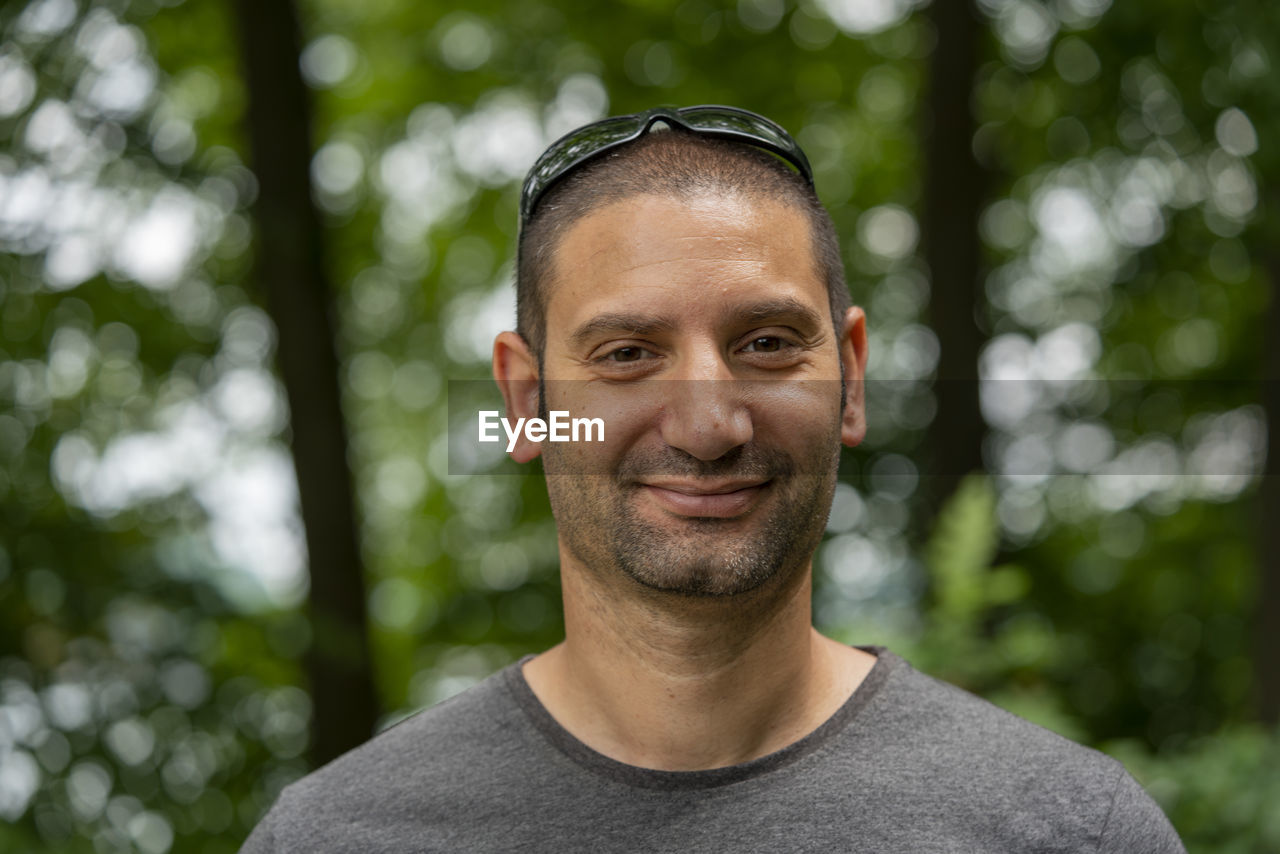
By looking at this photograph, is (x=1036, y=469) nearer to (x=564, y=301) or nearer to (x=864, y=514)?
(x=864, y=514)

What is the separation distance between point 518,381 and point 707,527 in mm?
516

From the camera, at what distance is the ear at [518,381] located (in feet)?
6.88

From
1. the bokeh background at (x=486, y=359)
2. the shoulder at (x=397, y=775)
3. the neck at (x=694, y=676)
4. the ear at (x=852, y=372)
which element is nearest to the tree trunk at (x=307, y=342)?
the bokeh background at (x=486, y=359)

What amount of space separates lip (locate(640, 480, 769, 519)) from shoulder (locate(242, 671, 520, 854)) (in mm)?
561

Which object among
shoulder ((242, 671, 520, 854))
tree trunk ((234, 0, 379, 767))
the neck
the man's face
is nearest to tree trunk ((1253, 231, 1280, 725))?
tree trunk ((234, 0, 379, 767))

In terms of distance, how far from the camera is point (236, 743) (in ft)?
14.7

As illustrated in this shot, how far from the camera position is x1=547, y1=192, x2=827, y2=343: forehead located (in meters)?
1.86

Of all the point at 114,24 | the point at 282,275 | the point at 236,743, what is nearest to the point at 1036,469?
the point at 282,275

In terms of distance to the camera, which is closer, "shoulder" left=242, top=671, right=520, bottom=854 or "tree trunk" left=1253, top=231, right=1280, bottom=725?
"shoulder" left=242, top=671, right=520, bottom=854

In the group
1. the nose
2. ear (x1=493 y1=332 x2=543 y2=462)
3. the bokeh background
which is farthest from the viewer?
the bokeh background

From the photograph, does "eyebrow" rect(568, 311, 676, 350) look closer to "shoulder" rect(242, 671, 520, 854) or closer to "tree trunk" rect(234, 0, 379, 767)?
"shoulder" rect(242, 671, 520, 854)

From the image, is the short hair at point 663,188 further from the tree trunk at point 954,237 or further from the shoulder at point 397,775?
the tree trunk at point 954,237

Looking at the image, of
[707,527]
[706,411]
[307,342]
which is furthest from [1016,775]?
[307,342]

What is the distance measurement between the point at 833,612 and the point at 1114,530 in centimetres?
327
